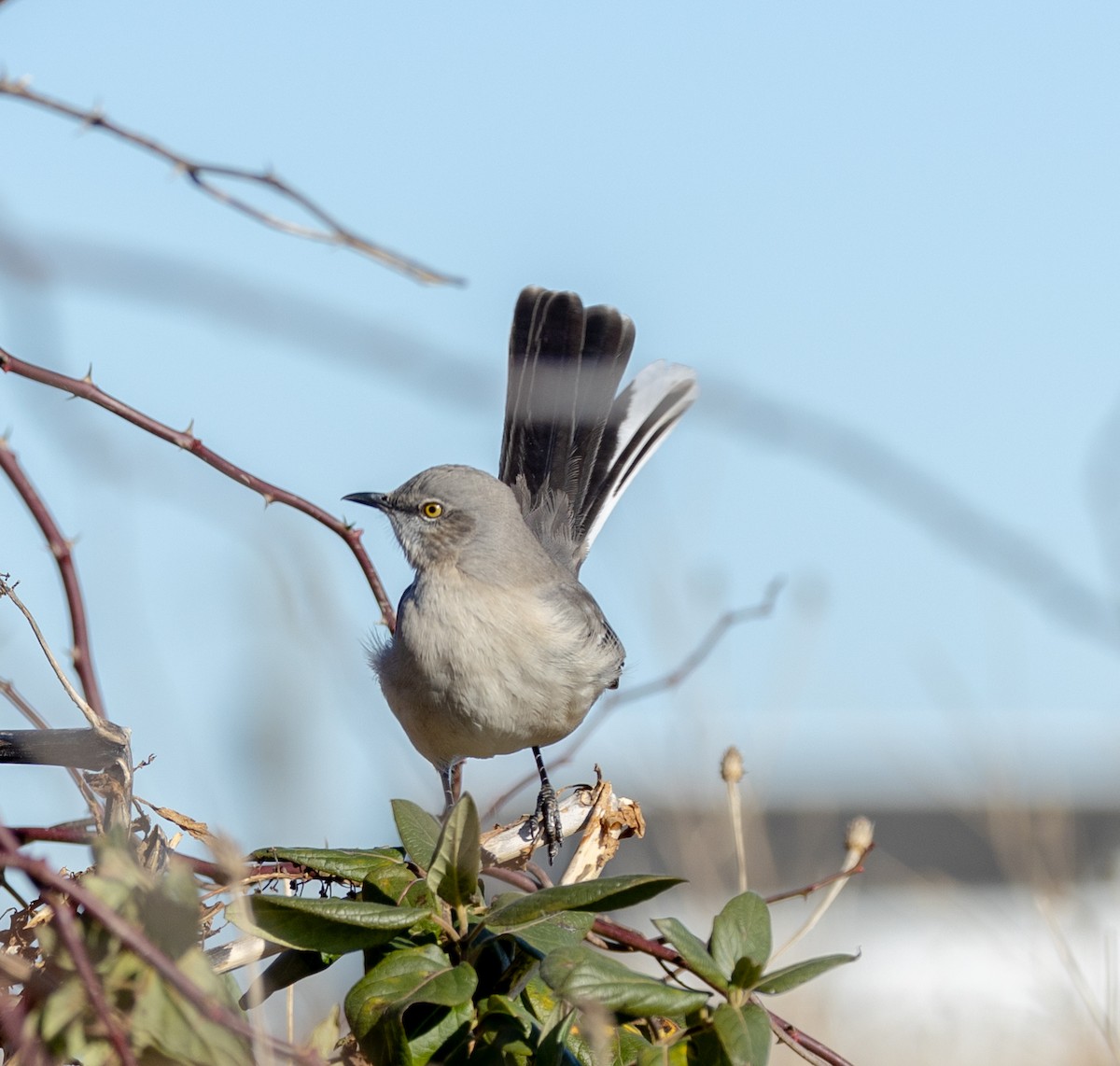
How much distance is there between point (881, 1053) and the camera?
21.9 ft

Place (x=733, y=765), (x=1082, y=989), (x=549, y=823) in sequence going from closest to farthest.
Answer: (x=733, y=765)
(x=1082, y=989)
(x=549, y=823)

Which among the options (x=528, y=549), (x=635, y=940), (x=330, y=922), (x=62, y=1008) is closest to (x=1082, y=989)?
(x=635, y=940)

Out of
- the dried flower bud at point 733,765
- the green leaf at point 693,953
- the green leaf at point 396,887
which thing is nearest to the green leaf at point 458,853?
the green leaf at point 396,887

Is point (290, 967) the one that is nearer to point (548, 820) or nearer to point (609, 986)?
point (609, 986)

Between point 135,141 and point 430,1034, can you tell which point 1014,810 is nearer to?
point 430,1034

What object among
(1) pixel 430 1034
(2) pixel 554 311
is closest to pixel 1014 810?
(2) pixel 554 311

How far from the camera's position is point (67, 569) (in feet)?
6.00

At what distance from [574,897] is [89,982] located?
25.1 inches

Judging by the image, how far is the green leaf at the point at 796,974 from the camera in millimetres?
1575

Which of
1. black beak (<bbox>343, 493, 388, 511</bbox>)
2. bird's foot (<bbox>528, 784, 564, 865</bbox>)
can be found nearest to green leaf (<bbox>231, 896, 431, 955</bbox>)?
bird's foot (<bbox>528, 784, 564, 865</bbox>)

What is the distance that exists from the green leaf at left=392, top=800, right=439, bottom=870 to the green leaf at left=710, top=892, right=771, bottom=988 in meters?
0.40

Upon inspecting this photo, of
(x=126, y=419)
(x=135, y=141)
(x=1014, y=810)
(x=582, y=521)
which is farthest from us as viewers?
(x=582, y=521)

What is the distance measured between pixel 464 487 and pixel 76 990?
3.50 meters

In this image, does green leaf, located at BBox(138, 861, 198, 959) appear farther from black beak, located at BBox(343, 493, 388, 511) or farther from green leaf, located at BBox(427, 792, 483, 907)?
black beak, located at BBox(343, 493, 388, 511)
